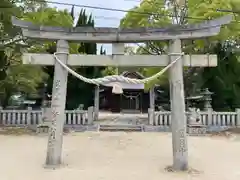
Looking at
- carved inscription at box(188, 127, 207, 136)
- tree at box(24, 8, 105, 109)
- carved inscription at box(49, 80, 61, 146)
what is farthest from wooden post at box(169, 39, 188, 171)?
tree at box(24, 8, 105, 109)

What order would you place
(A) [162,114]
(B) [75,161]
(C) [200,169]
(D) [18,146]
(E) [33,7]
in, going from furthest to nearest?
(E) [33,7]
(A) [162,114]
(D) [18,146]
(B) [75,161]
(C) [200,169]

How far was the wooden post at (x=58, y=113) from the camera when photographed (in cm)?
662

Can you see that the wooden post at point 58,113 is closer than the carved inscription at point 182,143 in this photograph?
No

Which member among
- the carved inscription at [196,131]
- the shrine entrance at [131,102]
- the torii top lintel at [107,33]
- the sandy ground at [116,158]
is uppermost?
the torii top lintel at [107,33]

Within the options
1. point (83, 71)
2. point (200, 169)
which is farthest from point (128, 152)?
point (83, 71)

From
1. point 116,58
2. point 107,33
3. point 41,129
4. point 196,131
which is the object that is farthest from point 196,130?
point 107,33

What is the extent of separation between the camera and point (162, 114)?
13523 mm

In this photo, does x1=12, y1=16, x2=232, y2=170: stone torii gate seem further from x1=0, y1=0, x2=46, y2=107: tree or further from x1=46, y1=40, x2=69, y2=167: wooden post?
x1=0, y1=0, x2=46, y2=107: tree

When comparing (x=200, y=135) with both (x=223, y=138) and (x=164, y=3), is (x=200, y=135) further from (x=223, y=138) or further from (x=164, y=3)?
(x=164, y=3)

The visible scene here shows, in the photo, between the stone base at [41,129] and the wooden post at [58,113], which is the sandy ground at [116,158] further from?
the stone base at [41,129]

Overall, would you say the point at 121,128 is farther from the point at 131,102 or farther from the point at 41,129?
the point at 131,102

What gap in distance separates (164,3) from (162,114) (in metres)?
6.67

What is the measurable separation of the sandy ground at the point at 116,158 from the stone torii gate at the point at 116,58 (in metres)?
0.61

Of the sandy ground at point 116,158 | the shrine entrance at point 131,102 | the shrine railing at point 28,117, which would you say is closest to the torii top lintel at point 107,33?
the sandy ground at point 116,158
